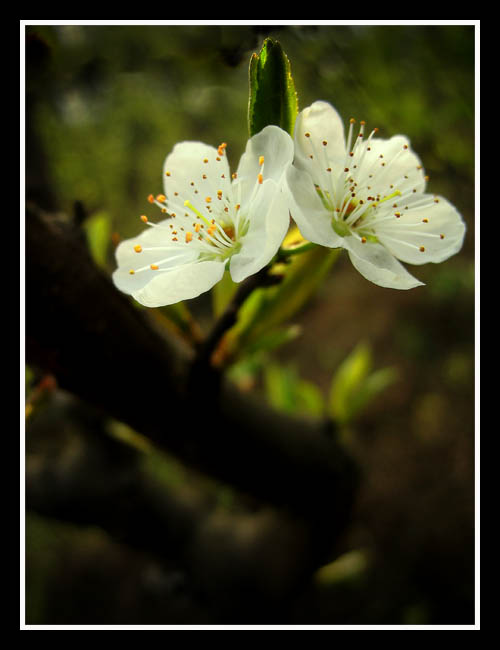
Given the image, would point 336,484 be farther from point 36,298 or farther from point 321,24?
point 321,24

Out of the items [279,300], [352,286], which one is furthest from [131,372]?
[352,286]

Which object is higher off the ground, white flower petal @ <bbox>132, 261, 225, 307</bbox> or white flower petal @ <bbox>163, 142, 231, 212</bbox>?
white flower petal @ <bbox>163, 142, 231, 212</bbox>

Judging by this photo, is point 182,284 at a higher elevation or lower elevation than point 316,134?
lower

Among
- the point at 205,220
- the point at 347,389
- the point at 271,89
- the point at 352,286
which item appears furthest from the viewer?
the point at 352,286

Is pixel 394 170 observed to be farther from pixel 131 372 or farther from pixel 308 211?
pixel 131 372

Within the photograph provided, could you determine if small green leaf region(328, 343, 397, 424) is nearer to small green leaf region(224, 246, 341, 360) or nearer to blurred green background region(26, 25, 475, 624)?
blurred green background region(26, 25, 475, 624)

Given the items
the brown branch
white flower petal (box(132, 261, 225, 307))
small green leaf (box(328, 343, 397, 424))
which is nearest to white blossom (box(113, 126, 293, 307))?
white flower petal (box(132, 261, 225, 307))
